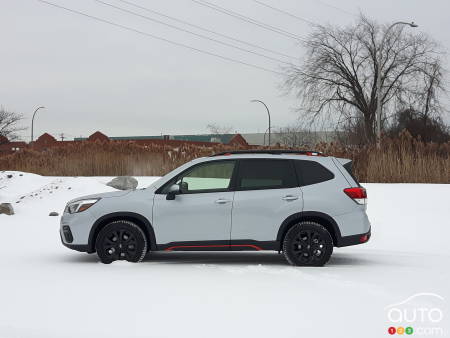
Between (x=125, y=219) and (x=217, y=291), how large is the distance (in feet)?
8.41

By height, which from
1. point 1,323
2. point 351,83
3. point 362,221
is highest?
point 351,83

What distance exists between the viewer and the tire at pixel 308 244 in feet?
30.6

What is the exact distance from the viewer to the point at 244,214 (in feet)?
30.8

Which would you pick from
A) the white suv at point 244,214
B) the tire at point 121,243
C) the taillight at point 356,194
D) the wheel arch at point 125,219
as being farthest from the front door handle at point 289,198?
the tire at point 121,243

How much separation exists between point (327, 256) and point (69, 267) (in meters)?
3.79

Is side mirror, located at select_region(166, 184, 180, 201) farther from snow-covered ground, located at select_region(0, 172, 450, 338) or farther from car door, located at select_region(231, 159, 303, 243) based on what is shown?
snow-covered ground, located at select_region(0, 172, 450, 338)

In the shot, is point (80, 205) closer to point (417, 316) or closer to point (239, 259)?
point (239, 259)

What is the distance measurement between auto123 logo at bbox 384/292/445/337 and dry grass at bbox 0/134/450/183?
50.7 feet

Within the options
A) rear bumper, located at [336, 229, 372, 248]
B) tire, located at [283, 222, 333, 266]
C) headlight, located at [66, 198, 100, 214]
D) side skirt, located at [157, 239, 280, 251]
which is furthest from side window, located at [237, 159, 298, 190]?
headlight, located at [66, 198, 100, 214]

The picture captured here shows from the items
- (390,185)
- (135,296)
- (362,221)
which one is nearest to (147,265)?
(135,296)

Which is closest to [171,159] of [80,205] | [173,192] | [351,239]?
[80,205]

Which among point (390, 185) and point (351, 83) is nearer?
point (390, 185)

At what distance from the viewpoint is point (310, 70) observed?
4597 centimetres

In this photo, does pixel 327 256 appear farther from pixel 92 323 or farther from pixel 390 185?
pixel 390 185
